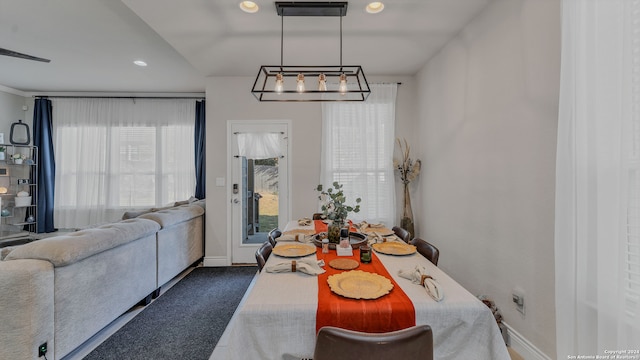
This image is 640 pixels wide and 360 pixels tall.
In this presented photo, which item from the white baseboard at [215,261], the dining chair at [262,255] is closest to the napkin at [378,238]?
the dining chair at [262,255]

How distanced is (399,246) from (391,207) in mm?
1782

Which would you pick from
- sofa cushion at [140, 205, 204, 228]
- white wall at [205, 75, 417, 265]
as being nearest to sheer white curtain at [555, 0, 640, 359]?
white wall at [205, 75, 417, 265]

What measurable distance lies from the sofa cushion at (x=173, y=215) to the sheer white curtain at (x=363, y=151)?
5.98 ft

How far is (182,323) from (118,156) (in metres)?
4.09

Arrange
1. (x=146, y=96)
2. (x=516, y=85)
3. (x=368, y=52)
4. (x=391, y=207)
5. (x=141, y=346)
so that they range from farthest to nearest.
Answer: (x=146, y=96) < (x=391, y=207) < (x=368, y=52) < (x=141, y=346) < (x=516, y=85)

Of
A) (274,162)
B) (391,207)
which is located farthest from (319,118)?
(391,207)

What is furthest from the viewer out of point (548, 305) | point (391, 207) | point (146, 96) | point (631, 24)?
point (146, 96)

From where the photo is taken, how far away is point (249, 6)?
209cm

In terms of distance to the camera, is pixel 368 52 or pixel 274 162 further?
pixel 274 162

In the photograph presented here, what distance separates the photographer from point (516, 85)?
1804 millimetres

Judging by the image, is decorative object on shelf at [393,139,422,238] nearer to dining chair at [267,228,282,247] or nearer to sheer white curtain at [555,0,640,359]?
dining chair at [267,228,282,247]

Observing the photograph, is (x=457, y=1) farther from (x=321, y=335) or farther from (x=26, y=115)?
(x=26, y=115)

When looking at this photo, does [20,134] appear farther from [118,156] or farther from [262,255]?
[262,255]

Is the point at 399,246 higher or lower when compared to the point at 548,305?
higher
